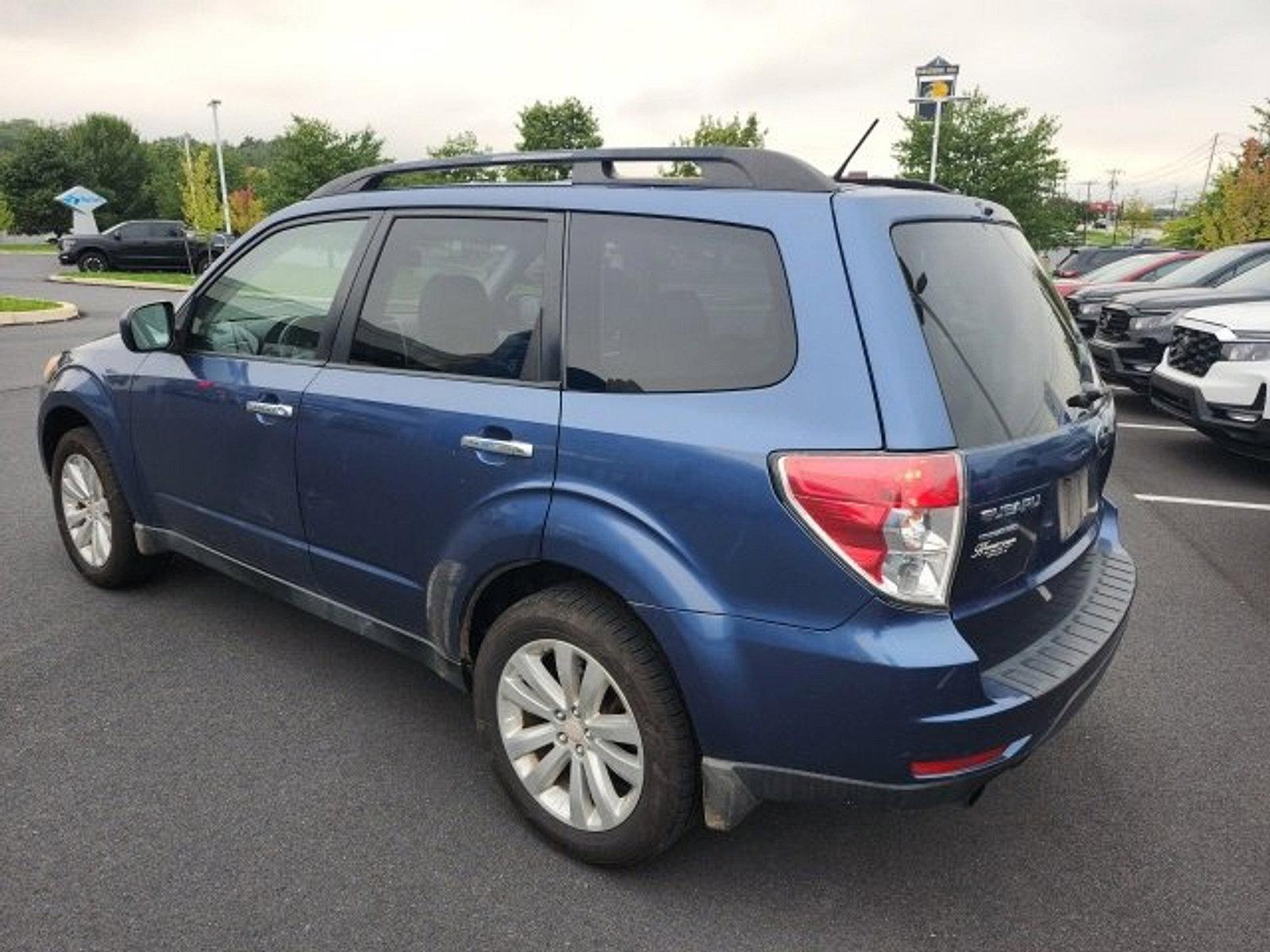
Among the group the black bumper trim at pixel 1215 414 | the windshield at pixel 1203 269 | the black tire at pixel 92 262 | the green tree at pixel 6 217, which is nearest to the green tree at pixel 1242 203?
the windshield at pixel 1203 269

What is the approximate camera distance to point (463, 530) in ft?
8.46

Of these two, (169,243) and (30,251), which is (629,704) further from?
(30,251)

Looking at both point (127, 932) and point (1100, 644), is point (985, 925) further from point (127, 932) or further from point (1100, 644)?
point (127, 932)

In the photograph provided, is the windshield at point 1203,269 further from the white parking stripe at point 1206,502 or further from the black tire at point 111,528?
the black tire at point 111,528

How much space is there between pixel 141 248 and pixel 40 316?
14.8m

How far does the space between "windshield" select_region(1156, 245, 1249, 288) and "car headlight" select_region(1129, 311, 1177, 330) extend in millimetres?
1666

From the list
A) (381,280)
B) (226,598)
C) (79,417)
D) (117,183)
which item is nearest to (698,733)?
(381,280)

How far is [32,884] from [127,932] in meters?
0.35

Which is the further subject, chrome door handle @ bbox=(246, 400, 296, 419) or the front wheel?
the front wheel

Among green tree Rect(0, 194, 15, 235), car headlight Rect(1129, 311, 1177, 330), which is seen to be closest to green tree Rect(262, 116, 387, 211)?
green tree Rect(0, 194, 15, 235)

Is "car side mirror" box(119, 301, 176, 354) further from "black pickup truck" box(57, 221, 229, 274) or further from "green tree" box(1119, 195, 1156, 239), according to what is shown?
"green tree" box(1119, 195, 1156, 239)

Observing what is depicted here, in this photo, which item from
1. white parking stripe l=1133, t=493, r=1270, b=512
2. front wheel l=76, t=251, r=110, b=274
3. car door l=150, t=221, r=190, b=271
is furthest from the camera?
front wheel l=76, t=251, r=110, b=274

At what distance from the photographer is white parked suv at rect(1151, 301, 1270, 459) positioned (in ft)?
21.2

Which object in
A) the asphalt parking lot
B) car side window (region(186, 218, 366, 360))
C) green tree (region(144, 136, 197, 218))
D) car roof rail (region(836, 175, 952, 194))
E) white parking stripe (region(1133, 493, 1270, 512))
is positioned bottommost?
white parking stripe (region(1133, 493, 1270, 512))
